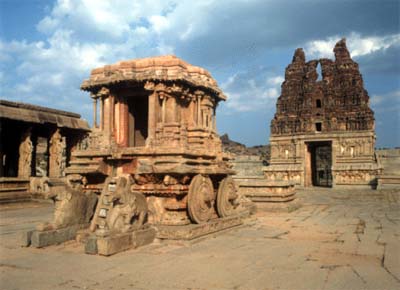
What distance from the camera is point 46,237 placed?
20.3 feet

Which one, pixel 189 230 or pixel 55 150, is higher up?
pixel 55 150

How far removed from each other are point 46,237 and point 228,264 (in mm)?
3043

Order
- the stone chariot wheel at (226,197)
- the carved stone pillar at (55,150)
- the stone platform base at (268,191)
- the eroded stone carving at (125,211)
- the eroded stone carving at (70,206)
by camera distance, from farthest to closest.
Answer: the carved stone pillar at (55,150) → the stone platform base at (268,191) → the stone chariot wheel at (226,197) → the eroded stone carving at (70,206) → the eroded stone carving at (125,211)

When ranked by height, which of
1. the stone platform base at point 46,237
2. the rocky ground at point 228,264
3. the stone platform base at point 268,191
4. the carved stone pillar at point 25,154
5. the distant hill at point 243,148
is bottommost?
the rocky ground at point 228,264

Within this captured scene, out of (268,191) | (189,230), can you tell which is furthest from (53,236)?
(268,191)

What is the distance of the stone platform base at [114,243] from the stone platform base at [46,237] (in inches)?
37.9

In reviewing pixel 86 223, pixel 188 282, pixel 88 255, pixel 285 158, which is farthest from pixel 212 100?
pixel 285 158

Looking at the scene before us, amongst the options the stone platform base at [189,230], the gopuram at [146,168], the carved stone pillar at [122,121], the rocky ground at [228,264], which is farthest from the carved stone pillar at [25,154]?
the stone platform base at [189,230]

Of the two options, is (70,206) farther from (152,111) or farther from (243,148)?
(243,148)

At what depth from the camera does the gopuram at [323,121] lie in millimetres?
28781

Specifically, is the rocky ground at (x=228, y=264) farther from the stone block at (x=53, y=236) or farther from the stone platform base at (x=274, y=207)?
the stone platform base at (x=274, y=207)

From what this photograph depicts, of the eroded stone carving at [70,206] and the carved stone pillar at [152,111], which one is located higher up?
the carved stone pillar at [152,111]

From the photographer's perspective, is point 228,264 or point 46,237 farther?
point 46,237

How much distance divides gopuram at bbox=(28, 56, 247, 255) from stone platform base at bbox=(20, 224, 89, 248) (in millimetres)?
16
